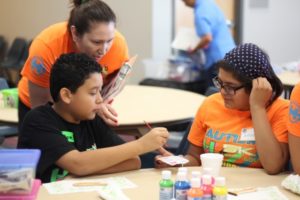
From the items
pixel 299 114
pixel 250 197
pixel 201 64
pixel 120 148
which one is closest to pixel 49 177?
pixel 120 148

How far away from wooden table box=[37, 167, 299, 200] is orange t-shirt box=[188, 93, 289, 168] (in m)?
0.07

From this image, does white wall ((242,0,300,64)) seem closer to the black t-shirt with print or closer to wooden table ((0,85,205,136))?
wooden table ((0,85,205,136))

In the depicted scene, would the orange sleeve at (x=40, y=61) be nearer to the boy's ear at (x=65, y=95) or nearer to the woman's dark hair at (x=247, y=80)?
the boy's ear at (x=65, y=95)

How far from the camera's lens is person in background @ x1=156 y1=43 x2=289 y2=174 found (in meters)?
1.99

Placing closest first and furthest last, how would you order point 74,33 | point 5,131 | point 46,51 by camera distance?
point 74,33 → point 46,51 → point 5,131

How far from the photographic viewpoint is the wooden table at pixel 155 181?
1708 mm

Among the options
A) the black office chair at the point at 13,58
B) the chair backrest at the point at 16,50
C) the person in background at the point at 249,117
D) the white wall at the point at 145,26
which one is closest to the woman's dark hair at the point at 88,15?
the person in background at the point at 249,117

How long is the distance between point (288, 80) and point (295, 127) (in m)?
2.51

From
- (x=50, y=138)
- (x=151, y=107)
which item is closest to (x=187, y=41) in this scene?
(x=151, y=107)

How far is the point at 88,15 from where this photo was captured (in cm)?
232

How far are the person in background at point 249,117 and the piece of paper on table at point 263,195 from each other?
212 mm

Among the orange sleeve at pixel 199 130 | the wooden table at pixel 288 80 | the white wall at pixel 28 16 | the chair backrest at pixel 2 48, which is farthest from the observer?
the chair backrest at pixel 2 48

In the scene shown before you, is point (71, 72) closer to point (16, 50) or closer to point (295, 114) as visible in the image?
point (295, 114)

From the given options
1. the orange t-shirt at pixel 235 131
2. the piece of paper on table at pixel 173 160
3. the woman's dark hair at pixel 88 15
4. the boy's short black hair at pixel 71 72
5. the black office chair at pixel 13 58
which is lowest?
the black office chair at pixel 13 58
